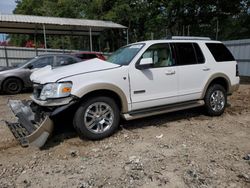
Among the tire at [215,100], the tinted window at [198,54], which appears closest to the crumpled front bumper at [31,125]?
the tinted window at [198,54]

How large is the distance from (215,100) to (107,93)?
284 centimetres

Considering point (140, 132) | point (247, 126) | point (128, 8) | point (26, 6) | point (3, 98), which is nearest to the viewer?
point (140, 132)

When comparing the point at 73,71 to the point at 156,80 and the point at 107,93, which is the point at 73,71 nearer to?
the point at 107,93

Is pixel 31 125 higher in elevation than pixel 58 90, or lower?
lower

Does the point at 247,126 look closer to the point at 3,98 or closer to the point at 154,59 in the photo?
the point at 154,59

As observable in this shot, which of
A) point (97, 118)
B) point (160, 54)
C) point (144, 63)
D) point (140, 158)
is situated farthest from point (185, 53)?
point (140, 158)

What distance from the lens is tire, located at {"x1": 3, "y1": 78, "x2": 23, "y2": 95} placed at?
998 cm

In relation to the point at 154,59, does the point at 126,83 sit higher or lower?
lower

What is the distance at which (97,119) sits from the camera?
15.5ft

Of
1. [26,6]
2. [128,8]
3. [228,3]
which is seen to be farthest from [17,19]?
[26,6]

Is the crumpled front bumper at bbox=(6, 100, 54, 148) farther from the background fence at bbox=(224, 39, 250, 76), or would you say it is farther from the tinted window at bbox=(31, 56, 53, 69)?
the background fence at bbox=(224, 39, 250, 76)

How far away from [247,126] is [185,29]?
19.3 metres

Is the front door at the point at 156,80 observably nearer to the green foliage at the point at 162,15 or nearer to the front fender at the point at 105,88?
the front fender at the point at 105,88

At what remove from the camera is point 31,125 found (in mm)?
4457
